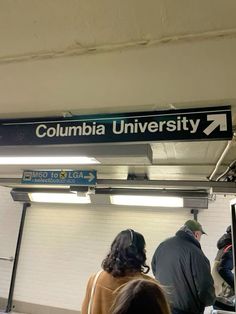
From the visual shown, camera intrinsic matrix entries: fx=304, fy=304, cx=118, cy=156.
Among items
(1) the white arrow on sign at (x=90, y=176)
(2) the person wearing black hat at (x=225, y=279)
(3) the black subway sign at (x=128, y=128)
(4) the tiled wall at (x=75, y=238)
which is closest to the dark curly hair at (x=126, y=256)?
(3) the black subway sign at (x=128, y=128)

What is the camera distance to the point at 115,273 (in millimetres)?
2123

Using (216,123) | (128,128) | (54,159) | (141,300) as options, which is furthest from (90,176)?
(141,300)

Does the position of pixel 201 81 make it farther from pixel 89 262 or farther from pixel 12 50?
pixel 89 262

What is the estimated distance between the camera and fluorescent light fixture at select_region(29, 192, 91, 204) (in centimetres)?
634

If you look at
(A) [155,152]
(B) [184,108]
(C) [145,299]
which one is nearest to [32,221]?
(A) [155,152]

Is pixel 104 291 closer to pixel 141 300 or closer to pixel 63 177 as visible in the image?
pixel 141 300

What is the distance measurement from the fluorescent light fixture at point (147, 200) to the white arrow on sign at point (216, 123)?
3.76 m

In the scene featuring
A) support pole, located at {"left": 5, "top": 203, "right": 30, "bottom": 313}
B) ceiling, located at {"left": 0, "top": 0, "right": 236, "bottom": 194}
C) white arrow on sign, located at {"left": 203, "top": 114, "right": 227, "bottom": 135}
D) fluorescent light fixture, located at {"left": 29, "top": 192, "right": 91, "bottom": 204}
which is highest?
ceiling, located at {"left": 0, "top": 0, "right": 236, "bottom": 194}

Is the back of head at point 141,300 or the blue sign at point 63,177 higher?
the blue sign at point 63,177

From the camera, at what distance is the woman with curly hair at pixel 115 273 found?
2.02 m

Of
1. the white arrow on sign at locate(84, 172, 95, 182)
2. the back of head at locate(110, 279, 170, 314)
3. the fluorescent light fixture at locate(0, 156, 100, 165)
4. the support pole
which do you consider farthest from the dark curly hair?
the support pole

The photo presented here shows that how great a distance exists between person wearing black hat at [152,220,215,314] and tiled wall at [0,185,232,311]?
2883mm

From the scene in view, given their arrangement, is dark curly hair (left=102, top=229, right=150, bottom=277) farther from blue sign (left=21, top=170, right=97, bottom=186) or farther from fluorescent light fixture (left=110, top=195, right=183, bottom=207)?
fluorescent light fixture (left=110, top=195, right=183, bottom=207)

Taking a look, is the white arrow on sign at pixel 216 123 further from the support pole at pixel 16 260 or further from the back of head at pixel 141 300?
the support pole at pixel 16 260
